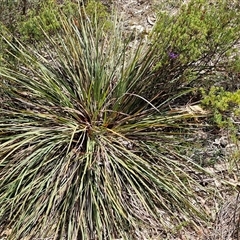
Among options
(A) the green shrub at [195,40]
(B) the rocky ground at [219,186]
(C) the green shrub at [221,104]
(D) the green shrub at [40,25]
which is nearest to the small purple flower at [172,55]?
(A) the green shrub at [195,40]

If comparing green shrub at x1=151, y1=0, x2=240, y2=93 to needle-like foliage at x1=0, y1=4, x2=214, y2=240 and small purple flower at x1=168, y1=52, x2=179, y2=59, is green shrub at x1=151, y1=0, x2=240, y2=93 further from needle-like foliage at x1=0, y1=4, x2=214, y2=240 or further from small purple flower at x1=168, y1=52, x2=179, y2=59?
needle-like foliage at x1=0, y1=4, x2=214, y2=240

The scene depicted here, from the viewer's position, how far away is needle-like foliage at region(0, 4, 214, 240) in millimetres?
2391

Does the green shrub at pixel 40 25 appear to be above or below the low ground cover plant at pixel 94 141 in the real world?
above

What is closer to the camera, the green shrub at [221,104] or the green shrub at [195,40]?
the green shrub at [221,104]

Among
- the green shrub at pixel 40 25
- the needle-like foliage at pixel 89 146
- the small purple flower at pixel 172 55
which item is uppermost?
the small purple flower at pixel 172 55

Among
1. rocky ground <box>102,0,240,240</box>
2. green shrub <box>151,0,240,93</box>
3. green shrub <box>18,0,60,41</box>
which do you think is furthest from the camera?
green shrub <box>18,0,60,41</box>

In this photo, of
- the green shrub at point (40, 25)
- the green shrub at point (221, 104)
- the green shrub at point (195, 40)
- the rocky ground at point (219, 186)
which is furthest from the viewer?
the green shrub at point (40, 25)

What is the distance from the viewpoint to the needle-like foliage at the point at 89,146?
7.84 ft

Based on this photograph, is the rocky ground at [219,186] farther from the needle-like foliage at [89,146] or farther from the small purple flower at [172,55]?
the small purple flower at [172,55]

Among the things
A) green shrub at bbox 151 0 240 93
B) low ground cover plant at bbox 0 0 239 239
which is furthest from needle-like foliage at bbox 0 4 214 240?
green shrub at bbox 151 0 240 93

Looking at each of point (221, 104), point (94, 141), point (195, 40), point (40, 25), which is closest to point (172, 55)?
point (195, 40)

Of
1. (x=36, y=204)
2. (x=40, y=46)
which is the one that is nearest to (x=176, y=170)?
(x=36, y=204)

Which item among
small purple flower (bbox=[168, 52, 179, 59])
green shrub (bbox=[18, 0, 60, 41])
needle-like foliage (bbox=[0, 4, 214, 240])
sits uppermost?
small purple flower (bbox=[168, 52, 179, 59])

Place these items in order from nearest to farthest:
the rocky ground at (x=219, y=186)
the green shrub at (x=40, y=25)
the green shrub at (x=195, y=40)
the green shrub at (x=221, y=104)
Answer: the rocky ground at (x=219, y=186) → the green shrub at (x=221, y=104) → the green shrub at (x=195, y=40) → the green shrub at (x=40, y=25)
